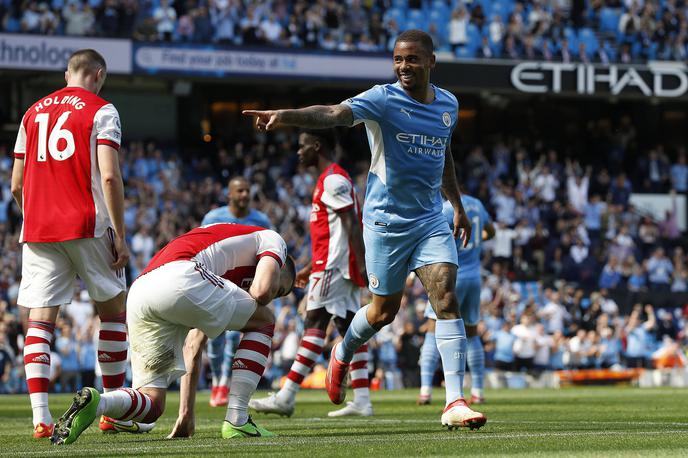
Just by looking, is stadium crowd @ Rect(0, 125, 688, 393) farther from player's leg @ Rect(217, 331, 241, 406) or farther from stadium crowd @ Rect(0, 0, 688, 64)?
player's leg @ Rect(217, 331, 241, 406)

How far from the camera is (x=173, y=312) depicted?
722 cm

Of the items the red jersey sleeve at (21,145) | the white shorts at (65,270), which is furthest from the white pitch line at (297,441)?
the red jersey sleeve at (21,145)

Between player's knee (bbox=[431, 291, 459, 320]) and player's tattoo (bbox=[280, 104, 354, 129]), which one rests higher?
player's tattoo (bbox=[280, 104, 354, 129])

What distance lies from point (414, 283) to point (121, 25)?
9.28 metres

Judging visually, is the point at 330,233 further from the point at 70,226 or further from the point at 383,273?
the point at 70,226

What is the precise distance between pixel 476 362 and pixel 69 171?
20.9 ft

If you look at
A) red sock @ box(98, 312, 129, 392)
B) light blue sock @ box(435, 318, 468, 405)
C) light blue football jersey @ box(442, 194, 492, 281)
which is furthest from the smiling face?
light blue football jersey @ box(442, 194, 492, 281)

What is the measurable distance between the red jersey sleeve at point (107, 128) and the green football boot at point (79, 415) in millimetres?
1889

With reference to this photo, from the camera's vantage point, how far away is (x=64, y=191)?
26.8 ft

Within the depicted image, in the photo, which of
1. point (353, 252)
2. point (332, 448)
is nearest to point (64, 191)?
point (332, 448)

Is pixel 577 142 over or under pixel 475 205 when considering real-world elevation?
over

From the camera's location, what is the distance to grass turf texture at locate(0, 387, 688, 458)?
6680 mm

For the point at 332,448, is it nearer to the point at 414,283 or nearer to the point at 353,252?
the point at 353,252

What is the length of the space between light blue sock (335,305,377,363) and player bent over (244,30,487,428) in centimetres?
36
